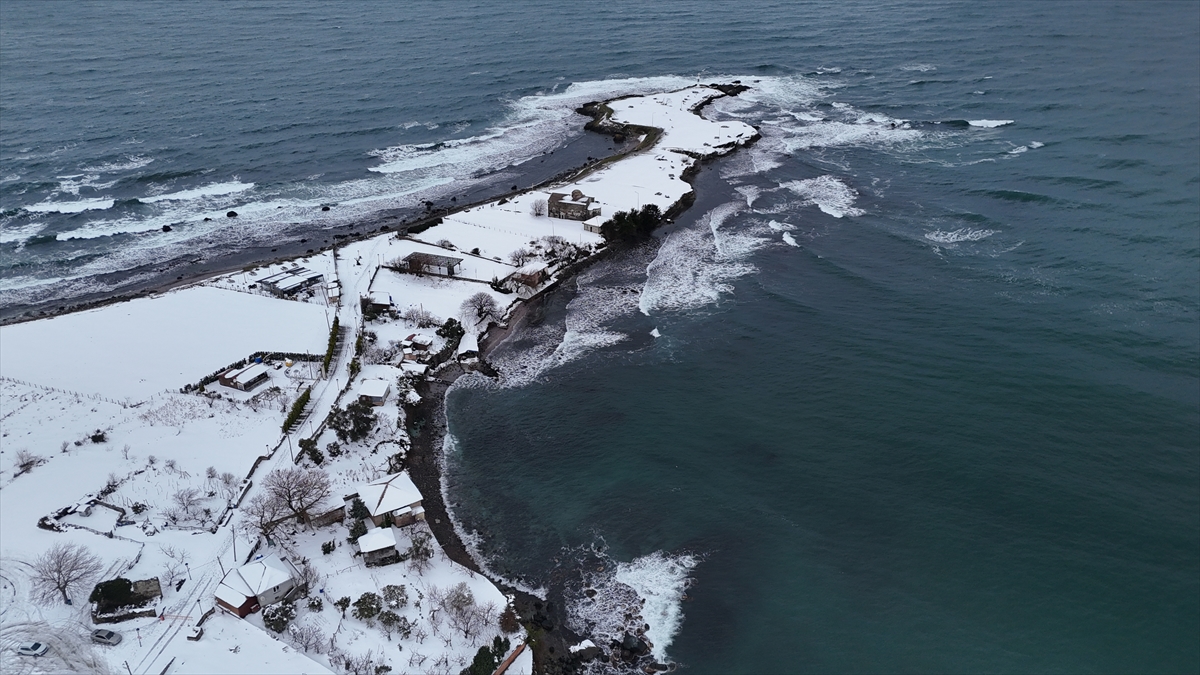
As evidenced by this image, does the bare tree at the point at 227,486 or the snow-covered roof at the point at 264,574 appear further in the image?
the bare tree at the point at 227,486

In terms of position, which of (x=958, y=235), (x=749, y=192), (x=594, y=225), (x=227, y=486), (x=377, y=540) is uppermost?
(x=958, y=235)

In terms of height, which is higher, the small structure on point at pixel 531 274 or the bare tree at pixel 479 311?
the small structure on point at pixel 531 274

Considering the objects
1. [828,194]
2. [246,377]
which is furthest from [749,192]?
[246,377]

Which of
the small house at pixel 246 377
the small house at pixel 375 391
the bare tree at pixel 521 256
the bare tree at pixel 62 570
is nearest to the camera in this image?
the bare tree at pixel 62 570

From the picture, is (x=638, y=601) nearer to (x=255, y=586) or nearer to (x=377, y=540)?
(x=377, y=540)

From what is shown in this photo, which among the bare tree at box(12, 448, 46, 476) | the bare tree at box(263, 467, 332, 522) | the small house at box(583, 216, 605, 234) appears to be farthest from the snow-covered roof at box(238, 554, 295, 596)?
the small house at box(583, 216, 605, 234)

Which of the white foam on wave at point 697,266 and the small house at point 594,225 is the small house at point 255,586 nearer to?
the white foam on wave at point 697,266

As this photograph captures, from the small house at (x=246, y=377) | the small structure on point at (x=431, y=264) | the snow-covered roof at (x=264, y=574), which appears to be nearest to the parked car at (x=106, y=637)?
the snow-covered roof at (x=264, y=574)
